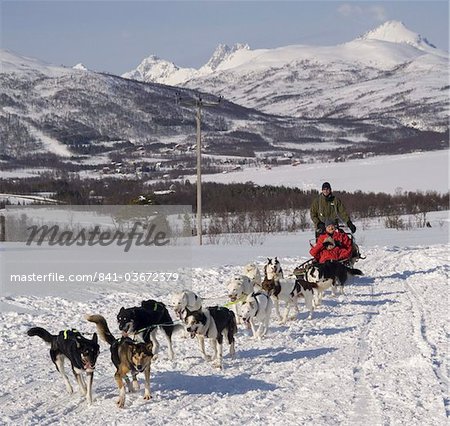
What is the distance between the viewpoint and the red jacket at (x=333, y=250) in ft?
42.8

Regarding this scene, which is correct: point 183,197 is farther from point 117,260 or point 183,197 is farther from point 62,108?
point 62,108

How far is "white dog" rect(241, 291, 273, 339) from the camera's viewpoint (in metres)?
8.74

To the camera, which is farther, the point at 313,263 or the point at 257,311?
the point at 313,263

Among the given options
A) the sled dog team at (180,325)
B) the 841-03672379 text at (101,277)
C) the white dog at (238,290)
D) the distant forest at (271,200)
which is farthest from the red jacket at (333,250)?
the distant forest at (271,200)

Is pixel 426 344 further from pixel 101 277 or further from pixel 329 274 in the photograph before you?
pixel 101 277

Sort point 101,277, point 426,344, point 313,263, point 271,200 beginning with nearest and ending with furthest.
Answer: point 426,344 → point 313,263 → point 101,277 → point 271,200

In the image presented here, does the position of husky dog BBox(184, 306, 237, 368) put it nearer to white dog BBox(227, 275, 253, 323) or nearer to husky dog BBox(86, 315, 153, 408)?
white dog BBox(227, 275, 253, 323)

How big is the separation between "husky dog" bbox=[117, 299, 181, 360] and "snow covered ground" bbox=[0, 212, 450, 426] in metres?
0.30

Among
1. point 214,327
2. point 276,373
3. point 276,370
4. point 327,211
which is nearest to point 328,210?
point 327,211

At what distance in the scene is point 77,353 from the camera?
6293mm

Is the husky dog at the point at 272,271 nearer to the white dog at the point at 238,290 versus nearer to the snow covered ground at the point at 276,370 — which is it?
the snow covered ground at the point at 276,370

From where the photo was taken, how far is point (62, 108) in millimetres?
185375

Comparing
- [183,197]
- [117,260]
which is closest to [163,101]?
[183,197]

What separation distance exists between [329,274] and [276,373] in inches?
176
